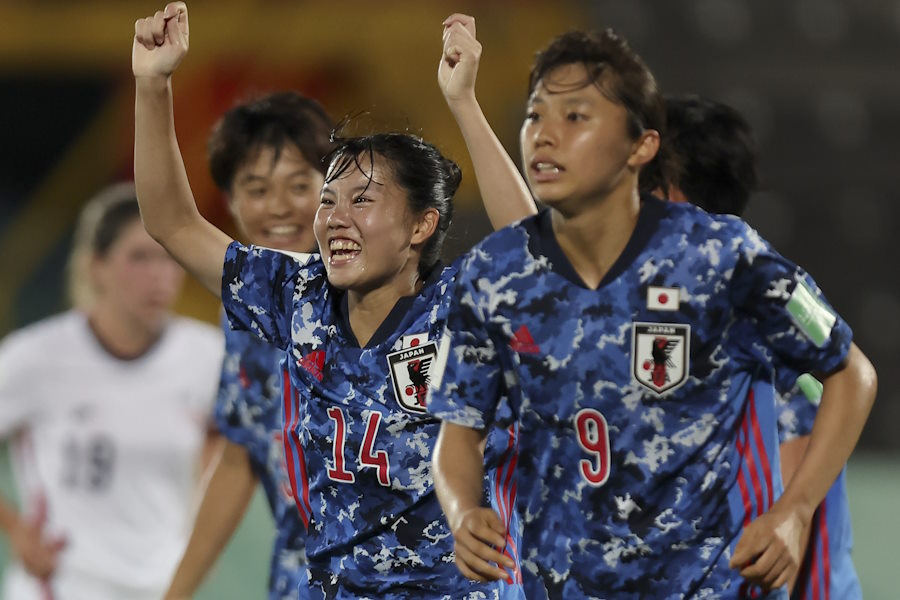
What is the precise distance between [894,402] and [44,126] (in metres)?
9.17

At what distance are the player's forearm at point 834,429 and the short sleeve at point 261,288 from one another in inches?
44.1

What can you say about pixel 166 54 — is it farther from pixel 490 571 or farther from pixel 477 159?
pixel 490 571

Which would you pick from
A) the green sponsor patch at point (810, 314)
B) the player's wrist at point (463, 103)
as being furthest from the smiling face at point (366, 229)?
the green sponsor patch at point (810, 314)

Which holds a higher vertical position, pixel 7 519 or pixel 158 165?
pixel 158 165

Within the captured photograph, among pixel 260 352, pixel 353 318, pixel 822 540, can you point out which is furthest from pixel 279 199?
pixel 822 540

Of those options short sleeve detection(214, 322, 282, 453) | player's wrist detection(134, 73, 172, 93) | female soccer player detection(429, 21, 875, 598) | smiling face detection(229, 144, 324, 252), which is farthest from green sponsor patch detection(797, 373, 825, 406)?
player's wrist detection(134, 73, 172, 93)

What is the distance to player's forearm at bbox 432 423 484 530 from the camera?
108 inches

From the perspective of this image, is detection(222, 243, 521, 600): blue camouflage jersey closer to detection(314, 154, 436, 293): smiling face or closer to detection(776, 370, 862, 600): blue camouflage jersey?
detection(314, 154, 436, 293): smiling face

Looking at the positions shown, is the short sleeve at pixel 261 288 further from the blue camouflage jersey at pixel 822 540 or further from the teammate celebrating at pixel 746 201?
the blue camouflage jersey at pixel 822 540

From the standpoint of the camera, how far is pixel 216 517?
169 inches

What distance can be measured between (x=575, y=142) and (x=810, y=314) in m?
0.54

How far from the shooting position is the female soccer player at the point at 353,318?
3125mm

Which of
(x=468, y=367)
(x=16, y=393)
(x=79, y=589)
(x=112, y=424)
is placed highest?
(x=468, y=367)

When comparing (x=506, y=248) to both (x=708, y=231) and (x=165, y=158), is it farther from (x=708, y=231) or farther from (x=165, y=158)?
(x=165, y=158)
